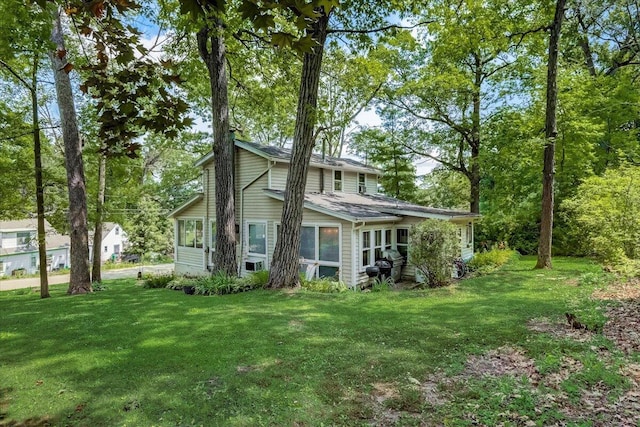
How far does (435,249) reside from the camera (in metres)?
9.97

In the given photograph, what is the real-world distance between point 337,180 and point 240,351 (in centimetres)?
1284

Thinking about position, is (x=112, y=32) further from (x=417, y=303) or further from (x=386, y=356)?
(x=417, y=303)

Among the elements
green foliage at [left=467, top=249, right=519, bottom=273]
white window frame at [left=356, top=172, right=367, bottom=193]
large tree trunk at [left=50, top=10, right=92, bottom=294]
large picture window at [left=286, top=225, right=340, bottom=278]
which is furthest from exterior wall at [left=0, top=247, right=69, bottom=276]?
green foliage at [left=467, top=249, right=519, bottom=273]

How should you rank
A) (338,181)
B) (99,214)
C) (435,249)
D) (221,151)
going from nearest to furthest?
(435,249) < (221,151) < (99,214) < (338,181)

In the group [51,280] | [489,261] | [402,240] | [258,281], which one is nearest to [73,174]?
[258,281]

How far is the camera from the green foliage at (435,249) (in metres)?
9.97

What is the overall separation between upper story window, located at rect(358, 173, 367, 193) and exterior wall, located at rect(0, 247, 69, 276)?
3028 centimetres

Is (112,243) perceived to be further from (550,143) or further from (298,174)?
(550,143)

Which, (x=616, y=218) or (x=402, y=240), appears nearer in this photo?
(x=616, y=218)

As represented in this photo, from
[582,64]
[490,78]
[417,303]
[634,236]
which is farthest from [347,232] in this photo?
[582,64]

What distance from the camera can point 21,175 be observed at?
9.77 meters

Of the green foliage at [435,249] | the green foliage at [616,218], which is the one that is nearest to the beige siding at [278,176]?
the green foliage at [435,249]

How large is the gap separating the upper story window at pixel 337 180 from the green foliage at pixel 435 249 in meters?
6.79

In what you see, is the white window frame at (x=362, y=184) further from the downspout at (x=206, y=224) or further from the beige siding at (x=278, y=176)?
the downspout at (x=206, y=224)
